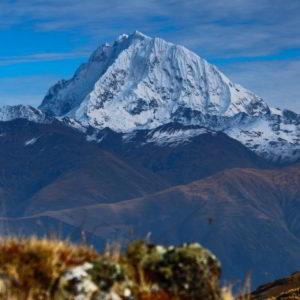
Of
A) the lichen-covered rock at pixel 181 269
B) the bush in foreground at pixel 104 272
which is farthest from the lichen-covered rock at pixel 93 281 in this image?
the lichen-covered rock at pixel 181 269

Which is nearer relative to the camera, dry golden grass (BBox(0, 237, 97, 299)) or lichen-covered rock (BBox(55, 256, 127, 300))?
lichen-covered rock (BBox(55, 256, 127, 300))

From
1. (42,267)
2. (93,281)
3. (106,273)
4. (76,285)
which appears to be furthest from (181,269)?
(42,267)

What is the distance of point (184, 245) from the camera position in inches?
632

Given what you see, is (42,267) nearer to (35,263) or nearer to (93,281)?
(35,263)

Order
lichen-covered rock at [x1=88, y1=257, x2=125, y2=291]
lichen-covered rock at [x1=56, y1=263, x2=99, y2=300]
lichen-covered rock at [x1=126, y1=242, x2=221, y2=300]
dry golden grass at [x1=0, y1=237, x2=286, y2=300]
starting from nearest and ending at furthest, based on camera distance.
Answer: lichen-covered rock at [x1=56, y1=263, x2=99, y2=300] → dry golden grass at [x1=0, y1=237, x2=286, y2=300] → lichen-covered rock at [x1=88, y1=257, x2=125, y2=291] → lichen-covered rock at [x1=126, y1=242, x2=221, y2=300]

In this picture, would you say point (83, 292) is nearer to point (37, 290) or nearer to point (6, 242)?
point (37, 290)

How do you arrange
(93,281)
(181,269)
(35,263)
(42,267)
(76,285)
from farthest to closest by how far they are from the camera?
1. (181,269)
2. (35,263)
3. (42,267)
4. (93,281)
5. (76,285)

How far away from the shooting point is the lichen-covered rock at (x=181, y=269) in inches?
599

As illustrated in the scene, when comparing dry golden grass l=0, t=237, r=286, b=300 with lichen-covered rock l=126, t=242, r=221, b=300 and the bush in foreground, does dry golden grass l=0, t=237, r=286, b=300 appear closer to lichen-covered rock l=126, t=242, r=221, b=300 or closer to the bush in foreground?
the bush in foreground

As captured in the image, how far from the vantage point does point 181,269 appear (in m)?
15.4

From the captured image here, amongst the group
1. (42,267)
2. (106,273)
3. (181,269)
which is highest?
(42,267)

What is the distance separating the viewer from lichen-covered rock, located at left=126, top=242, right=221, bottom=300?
49.9 ft

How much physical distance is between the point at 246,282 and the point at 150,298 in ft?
6.75

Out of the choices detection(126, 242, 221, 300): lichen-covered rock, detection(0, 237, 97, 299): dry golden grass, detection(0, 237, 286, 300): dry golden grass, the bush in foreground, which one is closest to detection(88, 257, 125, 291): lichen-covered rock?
the bush in foreground
